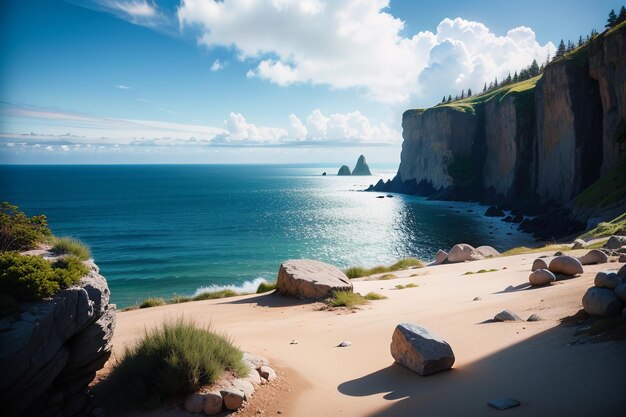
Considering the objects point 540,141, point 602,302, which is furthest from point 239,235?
point 602,302

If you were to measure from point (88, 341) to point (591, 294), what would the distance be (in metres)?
9.28

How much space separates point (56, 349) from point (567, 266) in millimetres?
14260

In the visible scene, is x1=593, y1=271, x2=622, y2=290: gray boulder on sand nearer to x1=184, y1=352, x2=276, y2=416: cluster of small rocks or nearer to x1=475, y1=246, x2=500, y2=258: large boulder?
x1=184, y1=352, x2=276, y2=416: cluster of small rocks

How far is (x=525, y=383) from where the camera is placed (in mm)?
6660

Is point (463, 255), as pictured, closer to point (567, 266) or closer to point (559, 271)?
point (559, 271)

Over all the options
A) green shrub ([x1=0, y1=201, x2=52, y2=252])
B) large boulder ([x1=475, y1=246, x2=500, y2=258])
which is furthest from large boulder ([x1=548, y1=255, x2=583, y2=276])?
large boulder ([x1=475, y1=246, x2=500, y2=258])

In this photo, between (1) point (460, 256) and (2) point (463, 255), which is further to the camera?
(2) point (463, 255)

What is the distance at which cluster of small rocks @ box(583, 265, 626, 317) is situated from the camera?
7875 millimetres

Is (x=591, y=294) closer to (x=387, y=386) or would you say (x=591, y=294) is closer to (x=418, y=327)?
(x=418, y=327)

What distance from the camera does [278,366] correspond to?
9.02 meters

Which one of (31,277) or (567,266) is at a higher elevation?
(31,277)

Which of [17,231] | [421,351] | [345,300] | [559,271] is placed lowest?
[345,300]

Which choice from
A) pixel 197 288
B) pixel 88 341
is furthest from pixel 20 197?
pixel 88 341

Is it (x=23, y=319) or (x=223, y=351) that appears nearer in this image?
(x=23, y=319)
